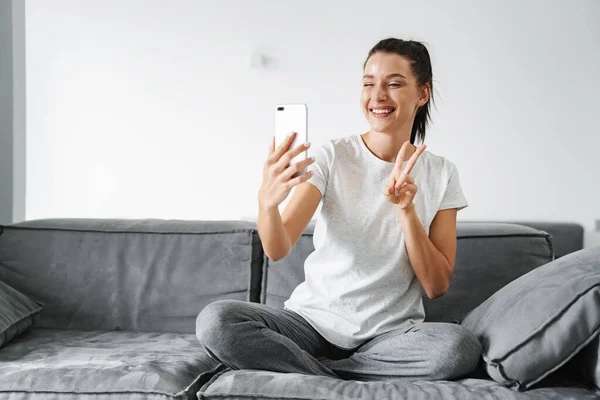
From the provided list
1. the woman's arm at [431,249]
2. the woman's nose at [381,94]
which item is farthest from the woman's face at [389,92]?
the woman's arm at [431,249]

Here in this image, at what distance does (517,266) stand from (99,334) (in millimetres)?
1241

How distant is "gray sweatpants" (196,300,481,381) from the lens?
4.39 ft

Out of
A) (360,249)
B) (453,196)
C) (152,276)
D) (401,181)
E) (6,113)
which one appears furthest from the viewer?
(6,113)

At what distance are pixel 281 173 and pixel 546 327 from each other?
24.5 inches

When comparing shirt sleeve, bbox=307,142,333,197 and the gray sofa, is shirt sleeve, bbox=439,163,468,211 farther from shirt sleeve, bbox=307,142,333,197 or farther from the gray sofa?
shirt sleeve, bbox=307,142,333,197

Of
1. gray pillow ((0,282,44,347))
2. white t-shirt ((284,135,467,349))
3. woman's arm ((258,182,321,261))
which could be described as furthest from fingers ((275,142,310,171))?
gray pillow ((0,282,44,347))

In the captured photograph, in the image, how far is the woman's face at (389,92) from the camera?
167cm

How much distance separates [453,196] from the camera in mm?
1716

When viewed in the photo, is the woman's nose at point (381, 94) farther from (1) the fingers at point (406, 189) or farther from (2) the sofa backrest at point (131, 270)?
(2) the sofa backrest at point (131, 270)

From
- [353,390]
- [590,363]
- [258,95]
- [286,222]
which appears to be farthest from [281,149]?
[258,95]

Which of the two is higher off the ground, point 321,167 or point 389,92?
point 389,92

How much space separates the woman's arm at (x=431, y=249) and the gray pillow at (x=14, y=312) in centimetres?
110

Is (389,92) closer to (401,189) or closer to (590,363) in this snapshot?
(401,189)

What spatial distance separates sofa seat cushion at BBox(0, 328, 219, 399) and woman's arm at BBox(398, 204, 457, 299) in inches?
22.3
